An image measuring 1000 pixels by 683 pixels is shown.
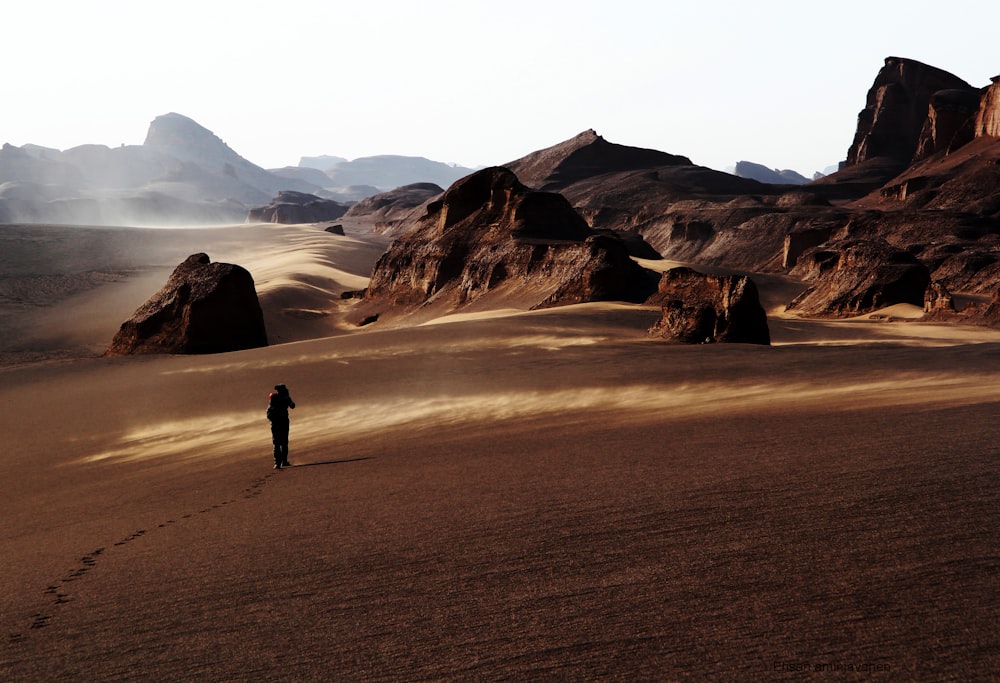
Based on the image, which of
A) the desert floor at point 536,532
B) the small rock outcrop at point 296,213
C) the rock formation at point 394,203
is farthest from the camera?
the small rock outcrop at point 296,213

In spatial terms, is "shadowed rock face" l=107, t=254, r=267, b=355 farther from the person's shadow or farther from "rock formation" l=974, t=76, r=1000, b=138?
"rock formation" l=974, t=76, r=1000, b=138

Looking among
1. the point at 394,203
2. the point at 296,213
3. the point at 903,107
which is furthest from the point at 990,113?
the point at 296,213

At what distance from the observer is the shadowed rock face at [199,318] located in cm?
2317

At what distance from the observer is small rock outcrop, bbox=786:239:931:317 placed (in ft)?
110

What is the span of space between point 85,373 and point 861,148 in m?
102

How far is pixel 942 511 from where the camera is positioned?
5.42 metres

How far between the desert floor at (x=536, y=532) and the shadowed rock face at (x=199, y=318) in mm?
8735

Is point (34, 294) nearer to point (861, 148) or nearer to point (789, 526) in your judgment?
point (789, 526)

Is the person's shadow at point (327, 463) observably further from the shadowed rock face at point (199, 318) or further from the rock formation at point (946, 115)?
the rock formation at point (946, 115)

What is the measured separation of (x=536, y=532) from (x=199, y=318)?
1913cm

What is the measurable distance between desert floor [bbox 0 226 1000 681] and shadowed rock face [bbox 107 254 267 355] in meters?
8.74

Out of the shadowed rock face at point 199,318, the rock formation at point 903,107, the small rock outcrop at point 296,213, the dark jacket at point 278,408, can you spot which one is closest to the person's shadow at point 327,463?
the dark jacket at point 278,408

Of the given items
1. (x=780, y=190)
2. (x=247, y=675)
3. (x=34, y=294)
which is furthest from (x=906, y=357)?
(x=780, y=190)

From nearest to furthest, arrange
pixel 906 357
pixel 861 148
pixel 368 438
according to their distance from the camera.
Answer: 1. pixel 368 438
2. pixel 906 357
3. pixel 861 148
